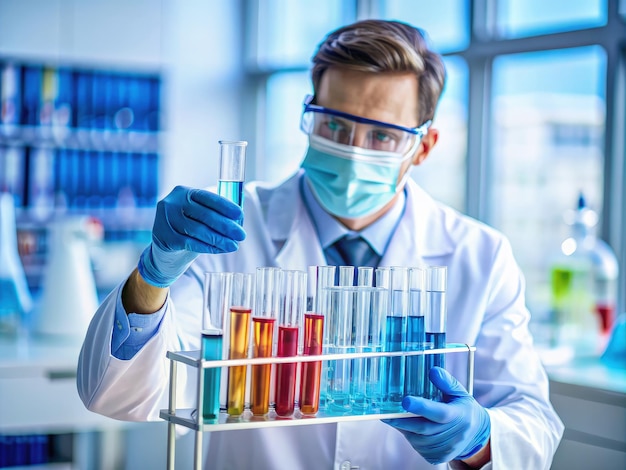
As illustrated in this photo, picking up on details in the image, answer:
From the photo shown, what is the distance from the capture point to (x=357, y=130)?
1633 millimetres

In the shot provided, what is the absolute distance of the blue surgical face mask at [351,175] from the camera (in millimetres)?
1663

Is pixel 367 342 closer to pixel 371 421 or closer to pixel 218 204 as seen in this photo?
pixel 218 204

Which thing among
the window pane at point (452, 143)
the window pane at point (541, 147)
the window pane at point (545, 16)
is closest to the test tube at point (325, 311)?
the window pane at point (541, 147)

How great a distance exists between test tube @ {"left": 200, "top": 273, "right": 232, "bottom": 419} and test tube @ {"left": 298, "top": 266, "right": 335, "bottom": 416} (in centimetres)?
13

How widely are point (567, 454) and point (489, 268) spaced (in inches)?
25.3

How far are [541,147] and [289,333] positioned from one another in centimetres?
275

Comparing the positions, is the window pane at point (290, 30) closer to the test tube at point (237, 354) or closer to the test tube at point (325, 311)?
the test tube at point (325, 311)

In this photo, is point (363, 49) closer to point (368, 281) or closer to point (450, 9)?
point (368, 281)

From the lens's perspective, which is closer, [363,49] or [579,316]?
[363,49]

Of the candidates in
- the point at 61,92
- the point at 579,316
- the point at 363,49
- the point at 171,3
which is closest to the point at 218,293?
the point at 363,49

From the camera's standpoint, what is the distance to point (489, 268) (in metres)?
1.72

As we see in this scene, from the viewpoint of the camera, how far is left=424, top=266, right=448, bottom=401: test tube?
125 cm

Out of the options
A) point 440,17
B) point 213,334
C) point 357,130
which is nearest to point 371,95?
point 357,130

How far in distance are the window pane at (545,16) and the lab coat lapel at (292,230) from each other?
1.87 m
